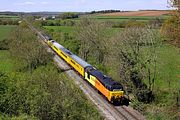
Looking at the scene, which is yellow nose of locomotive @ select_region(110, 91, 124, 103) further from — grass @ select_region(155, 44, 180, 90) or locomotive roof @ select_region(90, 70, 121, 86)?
grass @ select_region(155, 44, 180, 90)

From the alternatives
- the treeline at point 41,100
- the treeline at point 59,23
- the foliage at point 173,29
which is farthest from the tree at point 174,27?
the treeline at point 59,23

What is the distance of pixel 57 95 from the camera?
87.6ft

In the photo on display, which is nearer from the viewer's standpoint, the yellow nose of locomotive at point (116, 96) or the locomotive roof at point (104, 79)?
the yellow nose of locomotive at point (116, 96)

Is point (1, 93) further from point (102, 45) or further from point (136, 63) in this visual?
point (102, 45)

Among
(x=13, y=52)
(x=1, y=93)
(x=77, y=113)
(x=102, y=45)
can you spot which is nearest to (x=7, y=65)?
(x=13, y=52)

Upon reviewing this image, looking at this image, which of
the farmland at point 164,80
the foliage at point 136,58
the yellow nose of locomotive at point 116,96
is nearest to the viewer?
the farmland at point 164,80

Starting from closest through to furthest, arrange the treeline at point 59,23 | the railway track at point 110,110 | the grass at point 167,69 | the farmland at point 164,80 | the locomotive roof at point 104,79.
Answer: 1. the farmland at point 164,80
2. the railway track at point 110,110
3. the locomotive roof at point 104,79
4. the grass at point 167,69
5. the treeline at point 59,23

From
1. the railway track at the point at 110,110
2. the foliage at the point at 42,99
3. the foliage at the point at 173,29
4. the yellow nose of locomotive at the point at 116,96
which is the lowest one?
the railway track at the point at 110,110

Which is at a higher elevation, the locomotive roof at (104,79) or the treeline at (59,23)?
the locomotive roof at (104,79)

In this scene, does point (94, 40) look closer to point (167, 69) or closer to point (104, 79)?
point (167, 69)

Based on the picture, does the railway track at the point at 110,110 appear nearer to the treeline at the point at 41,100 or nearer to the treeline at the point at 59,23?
the treeline at the point at 41,100

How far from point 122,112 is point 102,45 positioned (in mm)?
27107

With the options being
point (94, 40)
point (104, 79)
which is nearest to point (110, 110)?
point (104, 79)

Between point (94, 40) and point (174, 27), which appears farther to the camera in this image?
point (94, 40)
